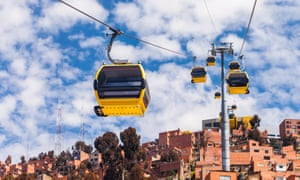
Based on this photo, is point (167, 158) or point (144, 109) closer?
point (144, 109)

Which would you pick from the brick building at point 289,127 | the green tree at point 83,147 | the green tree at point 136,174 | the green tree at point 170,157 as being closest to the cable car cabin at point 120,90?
the green tree at point 136,174

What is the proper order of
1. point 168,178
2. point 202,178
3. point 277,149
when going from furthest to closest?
point 277,149
point 168,178
point 202,178

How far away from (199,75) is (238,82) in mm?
4769

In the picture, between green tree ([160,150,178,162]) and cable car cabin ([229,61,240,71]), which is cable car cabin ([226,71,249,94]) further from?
green tree ([160,150,178,162])

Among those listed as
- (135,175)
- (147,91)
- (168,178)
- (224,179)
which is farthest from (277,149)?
(147,91)

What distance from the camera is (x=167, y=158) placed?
90.6 m

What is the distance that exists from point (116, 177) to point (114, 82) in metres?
61.7

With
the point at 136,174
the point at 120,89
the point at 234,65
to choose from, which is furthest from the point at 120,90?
the point at 136,174

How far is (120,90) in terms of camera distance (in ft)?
43.3

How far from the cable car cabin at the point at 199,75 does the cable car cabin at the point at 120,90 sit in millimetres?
19703

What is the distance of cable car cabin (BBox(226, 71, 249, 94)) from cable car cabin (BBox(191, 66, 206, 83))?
3.99 metres

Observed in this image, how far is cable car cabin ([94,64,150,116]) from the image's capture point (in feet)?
42.3

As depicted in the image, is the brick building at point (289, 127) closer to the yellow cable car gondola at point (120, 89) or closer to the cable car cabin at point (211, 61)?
the cable car cabin at point (211, 61)

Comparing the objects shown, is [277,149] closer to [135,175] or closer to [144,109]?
[135,175]
